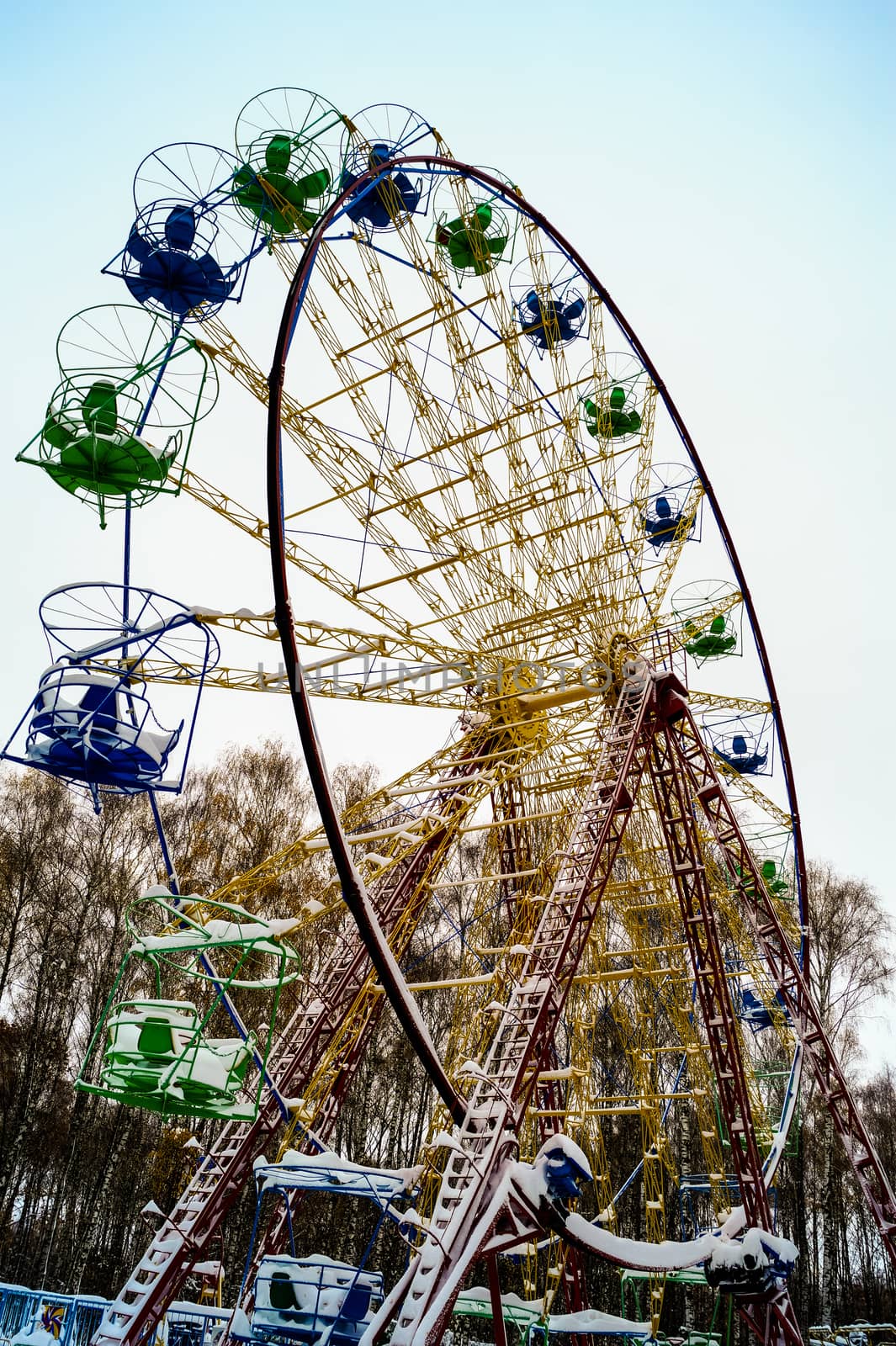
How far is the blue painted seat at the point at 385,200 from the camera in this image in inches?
432

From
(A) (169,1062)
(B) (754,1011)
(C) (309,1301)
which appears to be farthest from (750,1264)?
(B) (754,1011)

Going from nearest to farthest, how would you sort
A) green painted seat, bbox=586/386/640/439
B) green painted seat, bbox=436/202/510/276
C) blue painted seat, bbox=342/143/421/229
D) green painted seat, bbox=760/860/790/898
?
1. blue painted seat, bbox=342/143/421/229
2. green painted seat, bbox=436/202/510/276
3. green painted seat, bbox=586/386/640/439
4. green painted seat, bbox=760/860/790/898

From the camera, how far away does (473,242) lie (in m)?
12.1

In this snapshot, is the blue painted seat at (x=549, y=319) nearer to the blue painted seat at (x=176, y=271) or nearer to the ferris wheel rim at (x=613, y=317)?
the ferris wheel rim at (x=613, y=317)

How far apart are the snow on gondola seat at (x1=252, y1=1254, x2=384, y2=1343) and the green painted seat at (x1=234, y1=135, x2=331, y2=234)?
374 inches

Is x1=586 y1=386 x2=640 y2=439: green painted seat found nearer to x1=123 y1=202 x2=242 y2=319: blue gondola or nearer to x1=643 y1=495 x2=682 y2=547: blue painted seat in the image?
x1=643 y1=495 x2=682 y2=547: blue painted seat

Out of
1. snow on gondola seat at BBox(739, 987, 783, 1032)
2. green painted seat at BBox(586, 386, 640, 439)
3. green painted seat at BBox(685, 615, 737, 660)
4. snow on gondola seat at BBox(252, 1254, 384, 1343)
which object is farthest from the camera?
snow on gondola seat at BBox(739, 987, 783, 1032)

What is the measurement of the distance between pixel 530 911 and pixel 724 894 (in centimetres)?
645

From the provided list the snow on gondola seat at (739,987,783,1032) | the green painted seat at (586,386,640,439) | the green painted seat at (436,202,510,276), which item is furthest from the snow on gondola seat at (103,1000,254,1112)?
the snow on gondola seat at (739,987,783,1032)

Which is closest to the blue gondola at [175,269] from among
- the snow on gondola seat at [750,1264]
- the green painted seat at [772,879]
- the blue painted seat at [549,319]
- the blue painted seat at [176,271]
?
the blue painted seat at [176,271]

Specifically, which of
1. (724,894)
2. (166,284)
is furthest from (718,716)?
(166,284)

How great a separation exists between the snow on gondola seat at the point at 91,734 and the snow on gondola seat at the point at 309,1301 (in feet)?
11.8

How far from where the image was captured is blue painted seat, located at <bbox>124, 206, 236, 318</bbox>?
9062 mm

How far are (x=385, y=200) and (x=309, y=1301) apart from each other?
33.9 ft
